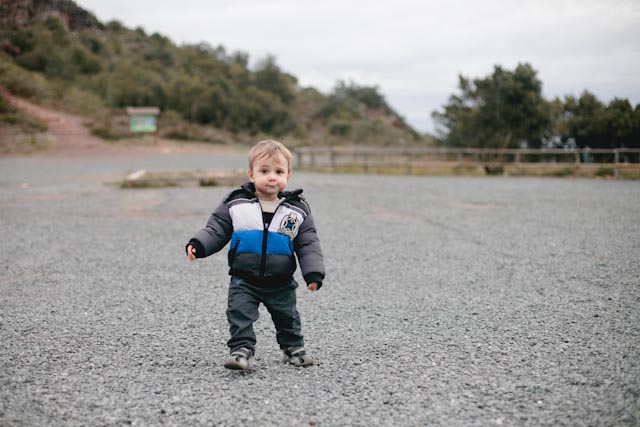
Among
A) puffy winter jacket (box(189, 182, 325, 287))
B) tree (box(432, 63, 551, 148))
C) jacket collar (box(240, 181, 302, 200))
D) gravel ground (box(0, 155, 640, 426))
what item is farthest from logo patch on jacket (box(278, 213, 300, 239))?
tree (box(432, 63, 551, 148))

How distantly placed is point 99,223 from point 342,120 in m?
45.3

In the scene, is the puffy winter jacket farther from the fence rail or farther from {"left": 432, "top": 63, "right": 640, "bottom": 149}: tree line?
{"left": 432, "top": 63, "right": 640, "bottom": 149}: tree line

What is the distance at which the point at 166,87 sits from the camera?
137 feet

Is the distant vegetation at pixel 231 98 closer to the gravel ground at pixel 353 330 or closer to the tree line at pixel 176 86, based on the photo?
the tree line at pixel 176 86

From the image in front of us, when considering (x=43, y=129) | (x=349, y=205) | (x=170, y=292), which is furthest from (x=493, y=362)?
(x=43, y=129)

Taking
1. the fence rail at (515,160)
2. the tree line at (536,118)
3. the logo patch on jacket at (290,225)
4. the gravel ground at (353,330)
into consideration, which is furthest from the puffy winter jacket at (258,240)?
the tree line at (536,118)

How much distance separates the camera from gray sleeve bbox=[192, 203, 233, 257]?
2982 mm

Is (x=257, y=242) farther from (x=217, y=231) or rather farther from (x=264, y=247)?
(x=217, y=231)

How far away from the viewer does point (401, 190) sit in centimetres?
1430

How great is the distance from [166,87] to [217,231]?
41396mm

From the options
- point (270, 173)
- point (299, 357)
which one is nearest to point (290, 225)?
point (270, 173)

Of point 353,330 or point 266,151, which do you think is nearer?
point 266,151

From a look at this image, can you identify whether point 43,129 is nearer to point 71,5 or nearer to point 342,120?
point 342,120

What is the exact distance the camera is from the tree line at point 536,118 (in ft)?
66.3
